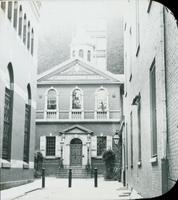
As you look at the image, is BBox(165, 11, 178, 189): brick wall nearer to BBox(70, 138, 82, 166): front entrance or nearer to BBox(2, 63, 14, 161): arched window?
BBox(2, 63, 14, 161): arched window

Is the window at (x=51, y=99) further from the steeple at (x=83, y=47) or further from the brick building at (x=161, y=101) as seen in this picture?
the brick building at (x=161, y=101)

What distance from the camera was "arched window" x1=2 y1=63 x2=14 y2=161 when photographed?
1065 cm

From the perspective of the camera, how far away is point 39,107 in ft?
59.4

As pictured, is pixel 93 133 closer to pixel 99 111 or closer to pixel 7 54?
pixel 99 111

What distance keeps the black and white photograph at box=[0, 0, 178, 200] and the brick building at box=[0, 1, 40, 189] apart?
0.03 metres

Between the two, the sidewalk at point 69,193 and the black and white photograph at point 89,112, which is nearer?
the black and white photograph at point 89,112

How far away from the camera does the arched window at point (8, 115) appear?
419 inches

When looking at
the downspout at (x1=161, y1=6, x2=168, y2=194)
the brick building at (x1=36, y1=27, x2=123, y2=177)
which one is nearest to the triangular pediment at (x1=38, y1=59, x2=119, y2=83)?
the brick building at (x1=36, y1=27, x2=123, y2=177)

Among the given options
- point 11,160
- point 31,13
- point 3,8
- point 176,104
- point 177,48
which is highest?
point 31,13

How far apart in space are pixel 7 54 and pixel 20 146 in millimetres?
3073

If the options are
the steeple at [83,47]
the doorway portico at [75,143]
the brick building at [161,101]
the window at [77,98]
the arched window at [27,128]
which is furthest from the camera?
the steeple at [83,47]

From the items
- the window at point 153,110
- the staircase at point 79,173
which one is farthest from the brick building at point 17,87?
the window at point 153,110

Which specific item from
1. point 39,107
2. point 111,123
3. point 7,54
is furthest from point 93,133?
point 7,54

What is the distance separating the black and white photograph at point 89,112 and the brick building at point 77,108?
6cm
